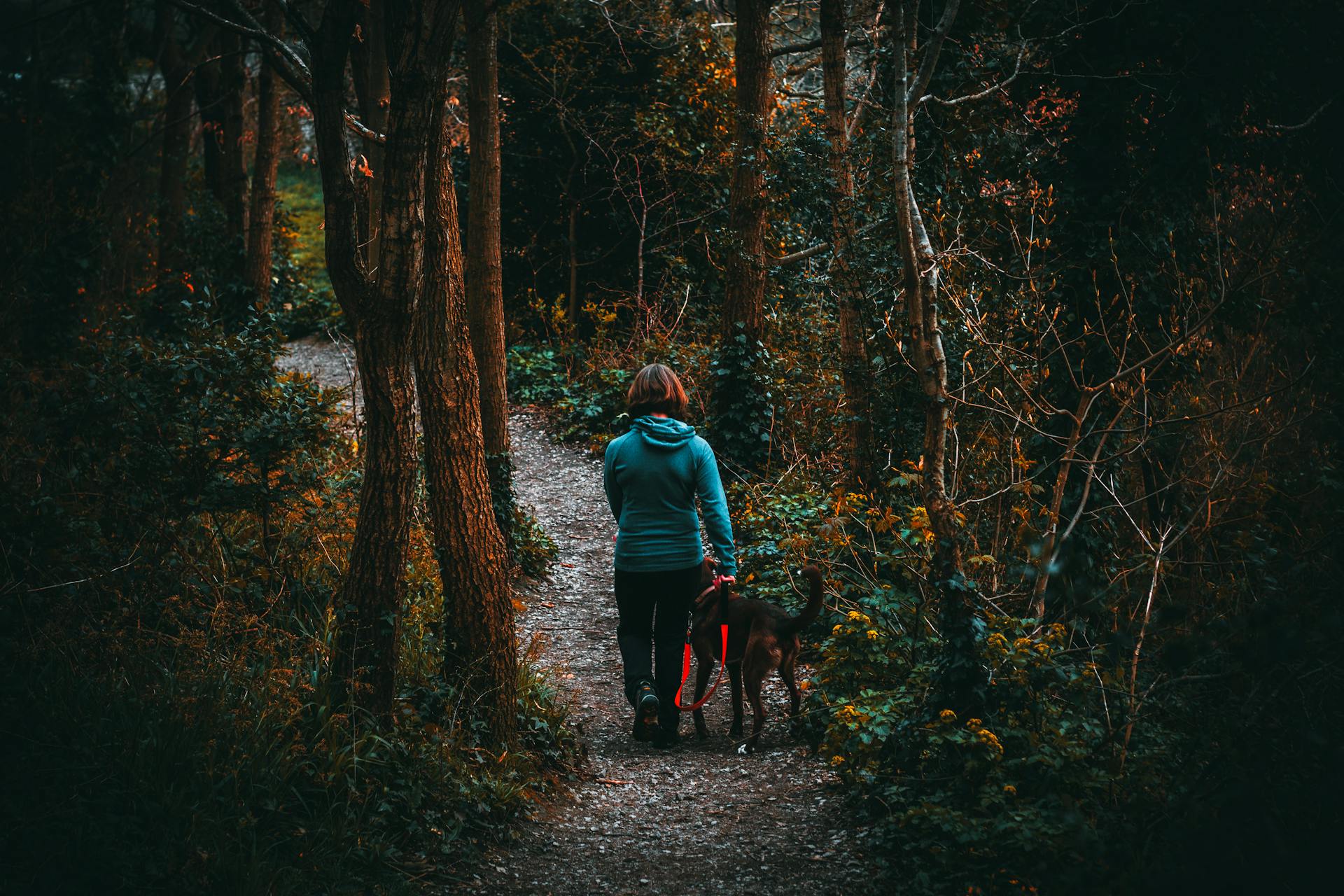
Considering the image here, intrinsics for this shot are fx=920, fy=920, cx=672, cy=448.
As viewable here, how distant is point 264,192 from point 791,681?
53.8 ft

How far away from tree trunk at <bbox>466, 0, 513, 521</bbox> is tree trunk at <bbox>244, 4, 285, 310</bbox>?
10.7m

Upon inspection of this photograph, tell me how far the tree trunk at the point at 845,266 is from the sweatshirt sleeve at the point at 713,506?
2694 millimetres

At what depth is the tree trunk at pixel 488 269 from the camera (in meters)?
8.78

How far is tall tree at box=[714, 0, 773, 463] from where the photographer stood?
11195 mm

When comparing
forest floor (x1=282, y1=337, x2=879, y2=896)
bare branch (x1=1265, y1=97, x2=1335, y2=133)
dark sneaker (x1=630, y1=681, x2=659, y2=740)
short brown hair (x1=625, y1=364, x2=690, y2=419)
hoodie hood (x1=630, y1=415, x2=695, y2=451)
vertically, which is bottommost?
forest floor (x1=282, y1=337, x2=879, y2=896)

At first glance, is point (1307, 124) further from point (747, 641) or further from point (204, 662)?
point (204, 662)

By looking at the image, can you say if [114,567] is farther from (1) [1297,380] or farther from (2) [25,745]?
(1) [1297,380]

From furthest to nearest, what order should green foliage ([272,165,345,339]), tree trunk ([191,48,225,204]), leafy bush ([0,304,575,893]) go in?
1. green foliage ([272,165,345,339])
2. tree trunk ([191,48,225,204])
3. leafy bush ([0,304,575,893])

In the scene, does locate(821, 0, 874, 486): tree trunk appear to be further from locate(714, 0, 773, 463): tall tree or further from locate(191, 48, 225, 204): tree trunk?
locate(191, 48, 225, 204): tree trunk

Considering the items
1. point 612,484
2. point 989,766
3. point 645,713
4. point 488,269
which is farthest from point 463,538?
point 488,269

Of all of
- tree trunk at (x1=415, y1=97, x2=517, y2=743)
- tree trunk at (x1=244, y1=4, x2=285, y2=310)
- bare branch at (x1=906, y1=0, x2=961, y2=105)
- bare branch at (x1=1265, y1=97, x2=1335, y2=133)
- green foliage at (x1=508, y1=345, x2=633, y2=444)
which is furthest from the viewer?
tree trunk at (x1=244, y1=4, x2=285, y2=310)

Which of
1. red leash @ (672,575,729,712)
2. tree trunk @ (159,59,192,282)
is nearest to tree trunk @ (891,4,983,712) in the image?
red leash @ (672,575,729,712)

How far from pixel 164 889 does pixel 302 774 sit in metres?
0.77

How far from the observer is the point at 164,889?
3451mm
